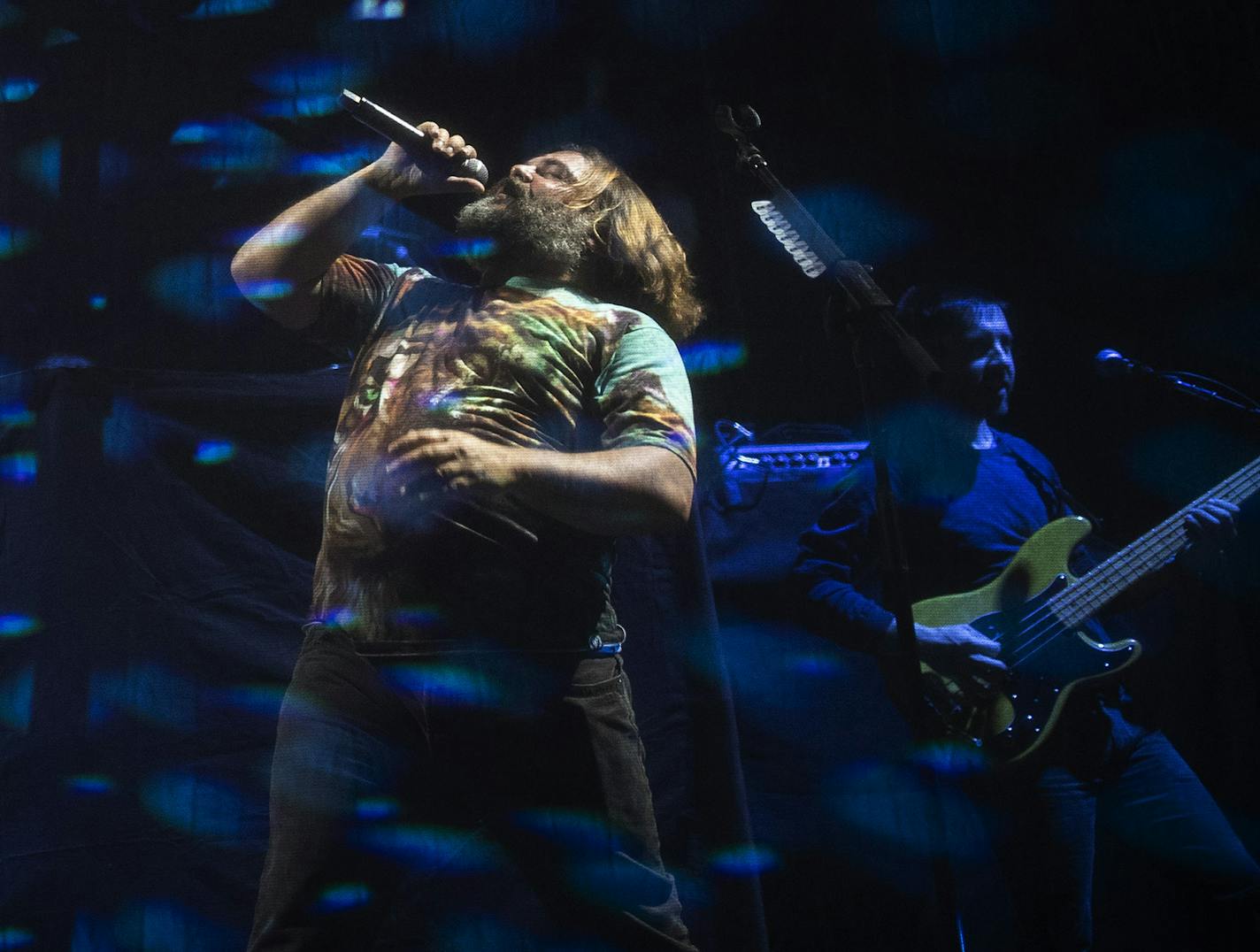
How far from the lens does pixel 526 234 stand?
1809 mm

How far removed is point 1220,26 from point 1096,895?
2699mm

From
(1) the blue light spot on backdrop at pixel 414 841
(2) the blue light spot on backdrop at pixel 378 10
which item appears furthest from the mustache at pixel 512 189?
(1) the blue light spot on backdrop at pixel 414 841

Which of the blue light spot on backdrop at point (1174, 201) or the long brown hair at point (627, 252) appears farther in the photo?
the blue light spot on backdrop at point (1174, 201)

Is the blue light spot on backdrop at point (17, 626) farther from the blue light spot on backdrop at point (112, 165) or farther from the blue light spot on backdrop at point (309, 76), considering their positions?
the blue light spot on backdrop at point (309, 76)

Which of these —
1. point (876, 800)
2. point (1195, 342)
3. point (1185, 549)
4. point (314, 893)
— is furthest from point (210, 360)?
point (1195, 342)

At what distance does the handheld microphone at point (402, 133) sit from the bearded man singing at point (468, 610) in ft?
0.06

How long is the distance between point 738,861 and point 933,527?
940 millimetres

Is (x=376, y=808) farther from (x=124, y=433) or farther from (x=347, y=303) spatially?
(x=124, y=433)

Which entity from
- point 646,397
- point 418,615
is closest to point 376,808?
point 418,615

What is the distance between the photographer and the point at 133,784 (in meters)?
2.01

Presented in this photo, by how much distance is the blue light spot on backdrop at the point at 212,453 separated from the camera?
2.22m

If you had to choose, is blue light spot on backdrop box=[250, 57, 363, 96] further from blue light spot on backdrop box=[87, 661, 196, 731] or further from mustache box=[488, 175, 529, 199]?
blue light spot on backdrop box=[87, 661, 196, 731]

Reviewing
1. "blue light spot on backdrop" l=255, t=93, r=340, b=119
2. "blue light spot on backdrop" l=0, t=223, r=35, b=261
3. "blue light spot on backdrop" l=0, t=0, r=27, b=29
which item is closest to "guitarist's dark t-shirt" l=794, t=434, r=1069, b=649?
"blue light spot on backdrop" l=255, t=93, r=340, b=119

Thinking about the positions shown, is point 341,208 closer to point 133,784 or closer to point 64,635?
point 64,635
